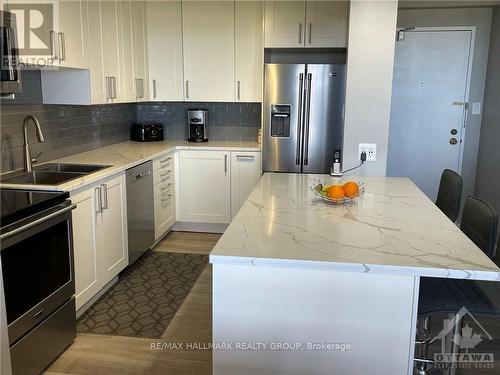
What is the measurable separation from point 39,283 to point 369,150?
2310 mm

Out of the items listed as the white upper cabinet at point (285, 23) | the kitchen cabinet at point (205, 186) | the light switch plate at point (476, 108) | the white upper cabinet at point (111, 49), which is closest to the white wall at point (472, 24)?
the light switch plate at point (476, 108)

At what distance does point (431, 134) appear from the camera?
486cm

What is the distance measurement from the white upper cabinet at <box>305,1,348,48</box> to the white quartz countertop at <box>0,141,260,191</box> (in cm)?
119

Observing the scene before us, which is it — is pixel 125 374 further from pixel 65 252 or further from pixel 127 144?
pixel 127 144

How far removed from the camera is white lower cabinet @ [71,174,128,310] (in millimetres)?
2787

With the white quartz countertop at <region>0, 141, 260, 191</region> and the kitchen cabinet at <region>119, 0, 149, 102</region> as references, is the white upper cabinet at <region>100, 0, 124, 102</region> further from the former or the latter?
the white quartz countertop at <region>0, 141, 260, 191</region>

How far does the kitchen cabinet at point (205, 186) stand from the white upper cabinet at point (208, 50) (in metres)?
0.65

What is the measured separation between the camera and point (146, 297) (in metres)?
3.27

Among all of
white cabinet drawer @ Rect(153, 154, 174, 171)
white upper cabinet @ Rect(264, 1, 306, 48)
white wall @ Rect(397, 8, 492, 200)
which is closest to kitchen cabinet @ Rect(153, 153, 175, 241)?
white cabinet drawer @ Rect(153, 154, 174, 171)

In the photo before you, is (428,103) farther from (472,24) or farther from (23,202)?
(23,202)

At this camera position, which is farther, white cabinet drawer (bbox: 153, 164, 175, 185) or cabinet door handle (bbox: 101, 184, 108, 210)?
white cabinet drawer (bbox: 153, 164, 175, 185)

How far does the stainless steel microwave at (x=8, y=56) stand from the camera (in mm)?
2273

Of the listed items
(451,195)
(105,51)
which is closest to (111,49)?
(105,51)

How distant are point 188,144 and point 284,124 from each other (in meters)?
1.02
